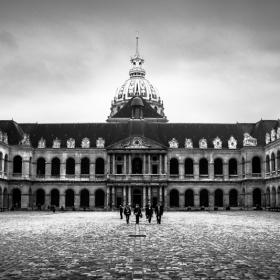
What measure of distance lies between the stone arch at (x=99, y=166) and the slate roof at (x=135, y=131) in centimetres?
300

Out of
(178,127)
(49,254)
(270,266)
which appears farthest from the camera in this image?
(178,127)

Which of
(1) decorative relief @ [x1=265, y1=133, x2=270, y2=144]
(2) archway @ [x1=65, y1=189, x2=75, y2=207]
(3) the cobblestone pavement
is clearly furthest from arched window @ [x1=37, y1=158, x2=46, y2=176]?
(3) the cobblestone pavement

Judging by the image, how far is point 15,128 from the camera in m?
85.1

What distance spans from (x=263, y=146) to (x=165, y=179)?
17790mm

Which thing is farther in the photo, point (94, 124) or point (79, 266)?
point (94, 124)

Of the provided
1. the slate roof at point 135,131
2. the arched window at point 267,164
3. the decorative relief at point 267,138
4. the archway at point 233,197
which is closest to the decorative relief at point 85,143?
the slate roof at point 135,131

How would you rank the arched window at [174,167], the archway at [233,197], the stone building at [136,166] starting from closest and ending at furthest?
the stone building at [136,166] < the archway at [233,197] < the arched window at [174,167]

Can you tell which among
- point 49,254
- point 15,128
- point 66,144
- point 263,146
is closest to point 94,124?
point 66,144

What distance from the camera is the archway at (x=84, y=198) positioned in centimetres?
8362

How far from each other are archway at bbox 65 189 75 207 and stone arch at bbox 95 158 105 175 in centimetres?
582

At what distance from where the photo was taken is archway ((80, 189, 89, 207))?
A: 83625 millimetres

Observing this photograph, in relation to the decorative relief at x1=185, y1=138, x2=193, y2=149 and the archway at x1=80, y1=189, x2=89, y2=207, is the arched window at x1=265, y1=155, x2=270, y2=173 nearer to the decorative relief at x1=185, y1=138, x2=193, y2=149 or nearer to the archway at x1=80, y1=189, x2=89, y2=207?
the decorative relief at x1=185, y1=138, x2=193, y2=149

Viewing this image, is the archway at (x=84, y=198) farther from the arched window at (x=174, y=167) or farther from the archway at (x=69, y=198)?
the arched window at (x=174, y=167)

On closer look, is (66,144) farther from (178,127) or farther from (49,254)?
(49,254)
